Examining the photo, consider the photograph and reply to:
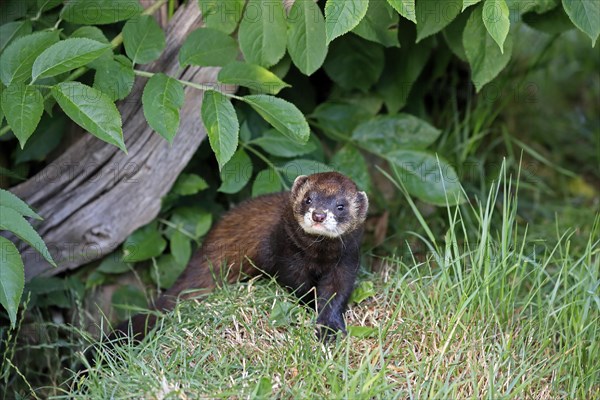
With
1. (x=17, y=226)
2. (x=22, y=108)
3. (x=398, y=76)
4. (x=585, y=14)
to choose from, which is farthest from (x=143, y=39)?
(x=585, y=14)

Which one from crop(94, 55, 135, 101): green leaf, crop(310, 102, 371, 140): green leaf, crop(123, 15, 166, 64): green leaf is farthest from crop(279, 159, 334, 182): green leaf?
crop(94, 55, 135, 101): green leaf

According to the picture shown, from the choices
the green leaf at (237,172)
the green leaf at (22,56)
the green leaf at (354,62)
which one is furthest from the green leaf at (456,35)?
the green leaf at (22,56)

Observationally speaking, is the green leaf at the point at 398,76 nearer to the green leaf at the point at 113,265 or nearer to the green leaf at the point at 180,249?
the green leaf at the point at 180,249

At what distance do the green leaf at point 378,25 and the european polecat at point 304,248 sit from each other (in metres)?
0.76

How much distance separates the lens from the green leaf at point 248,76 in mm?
4188

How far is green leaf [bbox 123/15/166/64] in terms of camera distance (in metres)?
4.30

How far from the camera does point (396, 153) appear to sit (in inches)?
203

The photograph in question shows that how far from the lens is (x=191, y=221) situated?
5.35 meters

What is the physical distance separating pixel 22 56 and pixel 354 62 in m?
2.11

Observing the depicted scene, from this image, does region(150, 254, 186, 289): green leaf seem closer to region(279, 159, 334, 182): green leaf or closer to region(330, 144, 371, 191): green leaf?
region(279, 159, 334, 182): green leaf

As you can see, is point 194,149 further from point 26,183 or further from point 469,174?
point 469,174

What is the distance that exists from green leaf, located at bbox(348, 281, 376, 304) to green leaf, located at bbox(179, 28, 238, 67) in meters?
1.32

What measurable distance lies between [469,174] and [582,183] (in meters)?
1.25

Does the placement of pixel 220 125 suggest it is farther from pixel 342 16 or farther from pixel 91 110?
pixel 342 16
